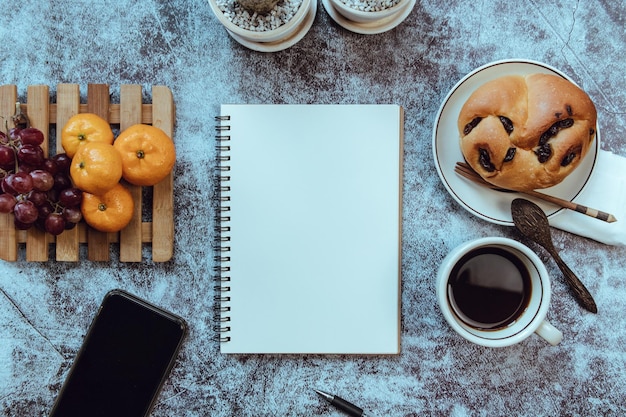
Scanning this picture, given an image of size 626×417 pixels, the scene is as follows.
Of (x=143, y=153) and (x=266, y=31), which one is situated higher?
(x=266, y=31)

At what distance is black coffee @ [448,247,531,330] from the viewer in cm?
83

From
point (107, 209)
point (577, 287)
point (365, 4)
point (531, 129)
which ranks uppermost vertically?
point (365, 4)

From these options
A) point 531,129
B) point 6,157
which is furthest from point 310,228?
point 6,157

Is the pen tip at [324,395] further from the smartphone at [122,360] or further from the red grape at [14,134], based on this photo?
the red grape at [14,134]

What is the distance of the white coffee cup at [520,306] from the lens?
783mm

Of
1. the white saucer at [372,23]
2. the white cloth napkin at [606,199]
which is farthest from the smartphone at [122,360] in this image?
the white cloth napkin at [606,199]

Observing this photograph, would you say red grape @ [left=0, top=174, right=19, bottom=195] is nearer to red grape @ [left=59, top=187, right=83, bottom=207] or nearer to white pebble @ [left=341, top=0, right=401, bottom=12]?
red grape @ [left=59, top=187, right=83, bottom=207]

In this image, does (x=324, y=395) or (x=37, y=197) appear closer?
(x=37, y=197)

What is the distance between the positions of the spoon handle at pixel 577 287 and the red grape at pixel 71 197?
767 mm

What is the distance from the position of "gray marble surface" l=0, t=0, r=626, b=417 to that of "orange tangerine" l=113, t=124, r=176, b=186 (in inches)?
4.0

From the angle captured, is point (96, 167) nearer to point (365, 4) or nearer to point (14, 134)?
point (14, 134)

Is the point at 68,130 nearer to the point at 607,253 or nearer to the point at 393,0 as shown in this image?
the point at 393,0

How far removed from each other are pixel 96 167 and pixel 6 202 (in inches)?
6.4

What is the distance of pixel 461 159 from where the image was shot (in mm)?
860
